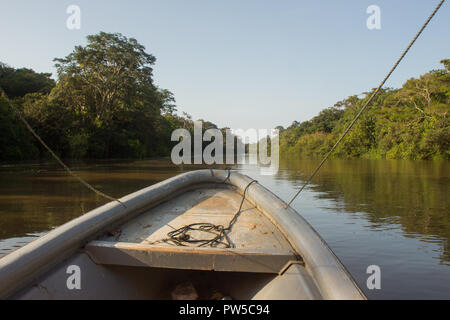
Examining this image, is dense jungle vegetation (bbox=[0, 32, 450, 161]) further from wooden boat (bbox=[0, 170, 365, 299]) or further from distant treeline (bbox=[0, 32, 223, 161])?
wooden boat (bbox=[0, 170, 365, 299])

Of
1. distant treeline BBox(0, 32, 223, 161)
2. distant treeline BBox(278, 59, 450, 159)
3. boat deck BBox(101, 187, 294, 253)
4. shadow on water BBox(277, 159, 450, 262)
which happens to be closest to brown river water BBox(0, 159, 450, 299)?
shadow on water BBox(277, 159, 450, 262)

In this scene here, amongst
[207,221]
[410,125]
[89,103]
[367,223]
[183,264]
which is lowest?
[367,223]

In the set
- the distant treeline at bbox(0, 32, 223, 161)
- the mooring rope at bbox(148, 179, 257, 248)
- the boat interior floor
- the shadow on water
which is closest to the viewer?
the boat interior floor

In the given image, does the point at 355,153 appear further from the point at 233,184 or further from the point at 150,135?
the point at 233,184

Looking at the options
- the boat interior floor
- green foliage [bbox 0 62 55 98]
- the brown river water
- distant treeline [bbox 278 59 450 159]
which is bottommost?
the brown river water

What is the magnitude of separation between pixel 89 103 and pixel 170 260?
2981 centimetres

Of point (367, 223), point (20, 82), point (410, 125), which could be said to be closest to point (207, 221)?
point (367, 223)

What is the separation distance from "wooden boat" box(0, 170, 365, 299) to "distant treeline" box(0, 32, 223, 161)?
2086cm

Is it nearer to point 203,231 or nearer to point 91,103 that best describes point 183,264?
point 203,231

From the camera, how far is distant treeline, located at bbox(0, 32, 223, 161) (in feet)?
74.7

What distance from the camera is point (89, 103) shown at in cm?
2919

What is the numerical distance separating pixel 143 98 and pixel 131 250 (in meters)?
29.5

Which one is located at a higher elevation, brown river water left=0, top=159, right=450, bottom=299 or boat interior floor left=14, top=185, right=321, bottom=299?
boat interior floor left=14, top=185, right=321, bottom=299

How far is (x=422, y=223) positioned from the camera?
17.0ft
